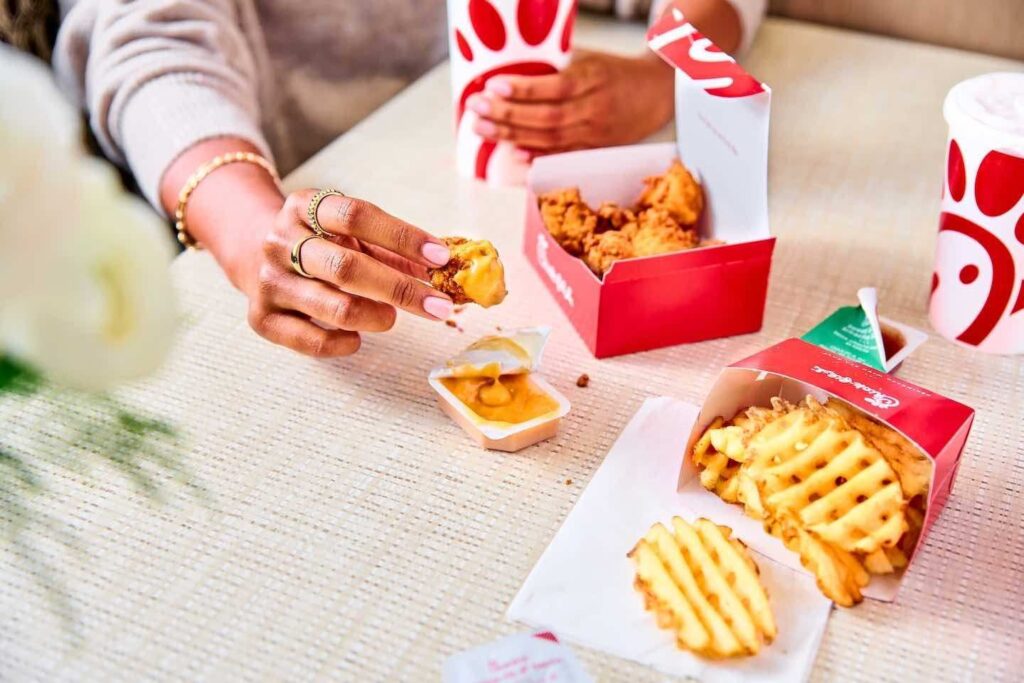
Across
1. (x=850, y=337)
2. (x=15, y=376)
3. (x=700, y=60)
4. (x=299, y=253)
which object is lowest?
(x=850, y=337)

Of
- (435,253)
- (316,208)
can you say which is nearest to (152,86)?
(316,208)

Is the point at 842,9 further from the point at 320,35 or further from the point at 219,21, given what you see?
the point at 219,21

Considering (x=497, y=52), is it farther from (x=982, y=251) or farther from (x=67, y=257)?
(x=67, y=257)

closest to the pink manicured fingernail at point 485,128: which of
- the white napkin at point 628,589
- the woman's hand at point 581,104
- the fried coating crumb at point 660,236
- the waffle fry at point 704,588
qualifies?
Result: the woman's hand at point 581,104

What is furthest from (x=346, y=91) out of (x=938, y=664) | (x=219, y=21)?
(x=938, y=664)

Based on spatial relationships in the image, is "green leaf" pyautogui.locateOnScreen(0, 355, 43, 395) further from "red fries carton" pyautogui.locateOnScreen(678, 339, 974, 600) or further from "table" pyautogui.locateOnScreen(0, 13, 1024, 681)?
"red fries carton" pyautogui.locateOnScreen(678, 339, 974, 600)

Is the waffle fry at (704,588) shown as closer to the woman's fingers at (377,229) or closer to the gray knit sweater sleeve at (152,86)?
the woman's fingers at (377,229)
